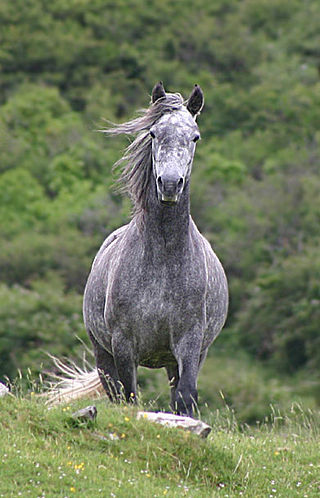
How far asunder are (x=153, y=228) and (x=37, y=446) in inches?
78.7

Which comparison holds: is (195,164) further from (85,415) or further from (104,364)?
(85,415)

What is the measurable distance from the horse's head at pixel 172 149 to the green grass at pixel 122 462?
1739 millimetres

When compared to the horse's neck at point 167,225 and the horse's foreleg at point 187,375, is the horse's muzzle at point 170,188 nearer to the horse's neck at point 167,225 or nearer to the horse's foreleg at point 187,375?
the horse's neck at point 167,225

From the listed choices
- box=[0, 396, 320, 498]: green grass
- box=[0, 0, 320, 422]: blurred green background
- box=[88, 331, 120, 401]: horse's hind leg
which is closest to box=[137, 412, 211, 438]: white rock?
box=[0, 396, 320, 498]: green grass

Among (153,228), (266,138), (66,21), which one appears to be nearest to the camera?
(153,228)

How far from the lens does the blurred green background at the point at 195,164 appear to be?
28.5 meters

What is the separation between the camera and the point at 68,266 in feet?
114

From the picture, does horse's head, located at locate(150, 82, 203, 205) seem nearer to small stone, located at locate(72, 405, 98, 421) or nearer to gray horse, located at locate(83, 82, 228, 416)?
gray horse, located at locate(83, 82, 228, 416)

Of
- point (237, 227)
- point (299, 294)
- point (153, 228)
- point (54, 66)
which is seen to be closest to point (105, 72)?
point (54, 66)

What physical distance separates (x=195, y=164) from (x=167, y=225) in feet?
120

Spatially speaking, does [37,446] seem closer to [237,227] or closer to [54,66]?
[237,227]

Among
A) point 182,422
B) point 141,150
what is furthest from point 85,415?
point 141,150

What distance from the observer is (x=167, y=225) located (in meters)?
7.52

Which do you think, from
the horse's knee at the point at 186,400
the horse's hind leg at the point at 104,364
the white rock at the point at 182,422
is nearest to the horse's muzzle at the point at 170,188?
the horse's knee at the point at 186,400
